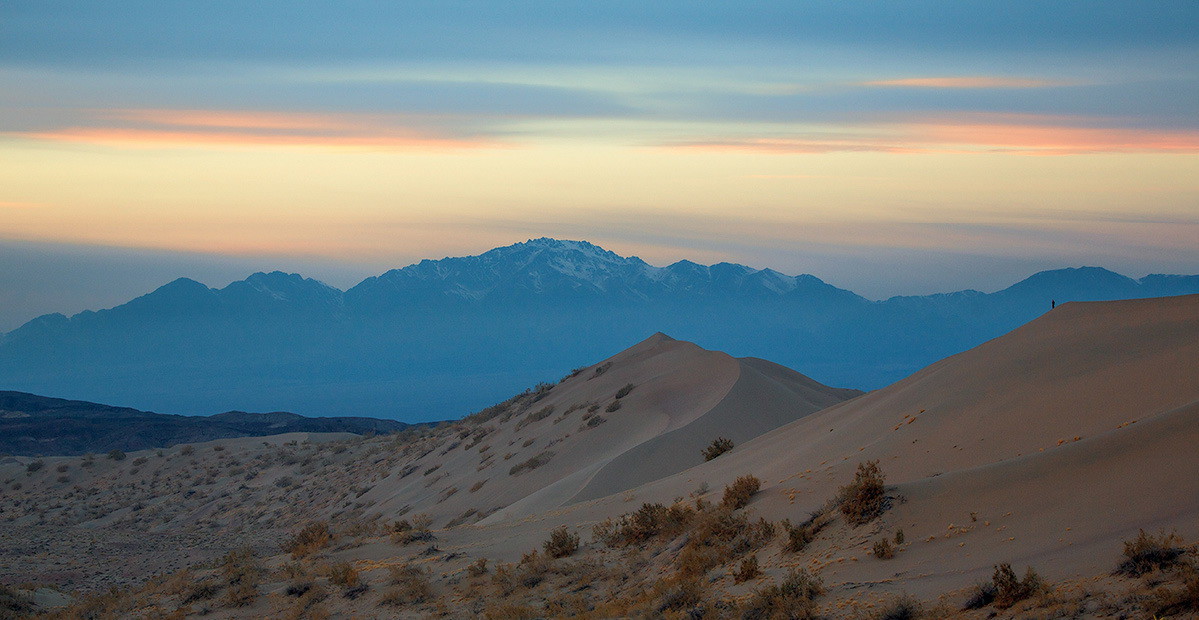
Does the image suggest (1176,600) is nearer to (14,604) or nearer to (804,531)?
(804,531)

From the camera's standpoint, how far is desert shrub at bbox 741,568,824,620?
830 centimetres

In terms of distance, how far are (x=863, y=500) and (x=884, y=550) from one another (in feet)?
3.61

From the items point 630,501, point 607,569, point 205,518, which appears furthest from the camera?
point 205,518

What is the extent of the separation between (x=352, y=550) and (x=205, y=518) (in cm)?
1994

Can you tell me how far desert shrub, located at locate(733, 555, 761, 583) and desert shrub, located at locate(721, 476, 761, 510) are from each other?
2443 mm

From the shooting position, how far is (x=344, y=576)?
12.8m

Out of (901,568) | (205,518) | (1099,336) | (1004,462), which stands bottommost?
(205,518)

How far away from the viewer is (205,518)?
106 feet

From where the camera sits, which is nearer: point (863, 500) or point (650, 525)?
point (863, 500)

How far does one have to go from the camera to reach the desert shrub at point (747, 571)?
965 centimetres

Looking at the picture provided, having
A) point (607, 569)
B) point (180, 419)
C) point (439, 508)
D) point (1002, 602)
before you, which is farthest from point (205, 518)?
point (180, 419)

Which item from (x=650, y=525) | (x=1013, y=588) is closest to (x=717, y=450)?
(x=650, y=525)

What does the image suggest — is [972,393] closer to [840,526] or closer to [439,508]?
[840,526]

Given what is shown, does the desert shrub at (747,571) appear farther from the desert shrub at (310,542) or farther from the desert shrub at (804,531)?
the desert shrub at (310,542)
